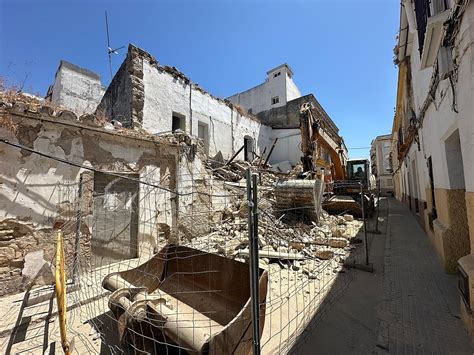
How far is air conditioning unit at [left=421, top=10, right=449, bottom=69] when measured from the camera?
9.28 ft

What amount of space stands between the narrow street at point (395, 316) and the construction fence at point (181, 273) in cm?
22

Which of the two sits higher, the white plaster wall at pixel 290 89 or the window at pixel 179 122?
the white plaster wall at pixel 290 89

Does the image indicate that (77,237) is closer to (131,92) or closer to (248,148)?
(131,92)

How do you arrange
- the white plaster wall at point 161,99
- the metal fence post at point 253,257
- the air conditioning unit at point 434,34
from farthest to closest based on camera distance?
the white plaster wall at point 161,99 → the air conditioning unit at point 434,34 → the metal fence post at point 253,257

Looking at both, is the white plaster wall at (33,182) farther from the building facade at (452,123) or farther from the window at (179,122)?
the window at (179,122)

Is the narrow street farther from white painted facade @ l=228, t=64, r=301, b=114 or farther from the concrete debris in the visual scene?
white painted facade @ l=228, t=64, r=301, b=114

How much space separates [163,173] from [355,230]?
650cm

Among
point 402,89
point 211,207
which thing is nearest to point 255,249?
point 211,207

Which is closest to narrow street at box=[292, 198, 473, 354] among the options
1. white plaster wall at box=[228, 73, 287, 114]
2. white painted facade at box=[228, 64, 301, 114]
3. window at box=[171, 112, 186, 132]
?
window at box=[171, 112, 186, 132]

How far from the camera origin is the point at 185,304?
3.41 meters

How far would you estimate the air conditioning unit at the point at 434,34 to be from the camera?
9.28 ft

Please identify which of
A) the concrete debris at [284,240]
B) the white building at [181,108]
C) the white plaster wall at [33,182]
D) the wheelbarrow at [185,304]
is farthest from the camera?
the white building at [181,108]

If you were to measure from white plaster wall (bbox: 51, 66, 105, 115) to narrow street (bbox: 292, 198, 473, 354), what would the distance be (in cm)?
1407

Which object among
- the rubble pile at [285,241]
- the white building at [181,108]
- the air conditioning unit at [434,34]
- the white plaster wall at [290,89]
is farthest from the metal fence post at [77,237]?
the white plaster wall at [290,89]
